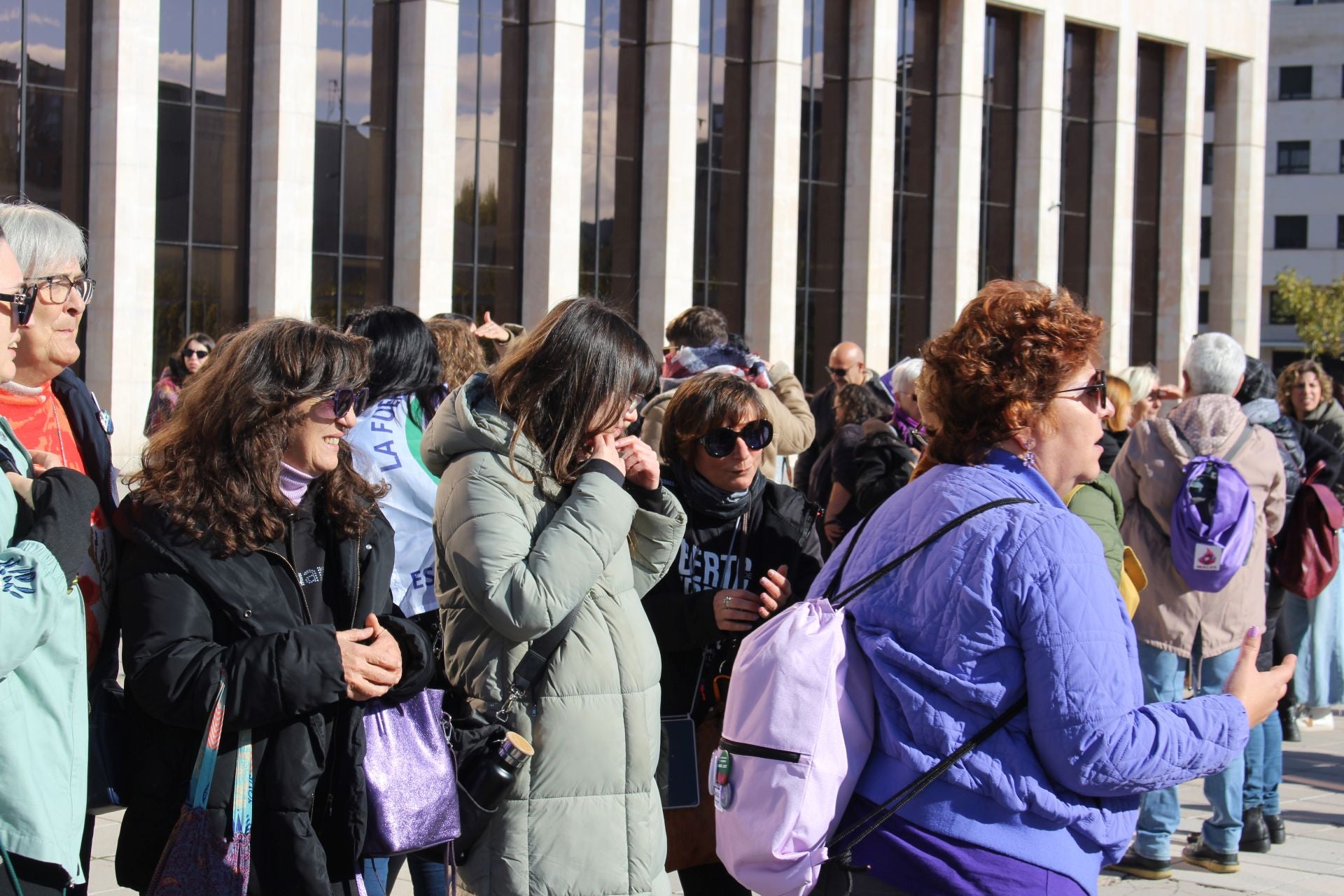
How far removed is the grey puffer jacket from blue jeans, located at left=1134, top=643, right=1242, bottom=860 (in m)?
3.26

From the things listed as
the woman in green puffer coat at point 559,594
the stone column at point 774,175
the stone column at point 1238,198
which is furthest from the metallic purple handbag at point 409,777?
the stone column at point 1238,198

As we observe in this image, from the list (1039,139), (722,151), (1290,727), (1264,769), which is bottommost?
(1290,727)

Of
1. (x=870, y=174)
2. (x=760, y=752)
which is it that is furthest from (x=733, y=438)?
(x=870, y=174)

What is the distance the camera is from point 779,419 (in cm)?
736

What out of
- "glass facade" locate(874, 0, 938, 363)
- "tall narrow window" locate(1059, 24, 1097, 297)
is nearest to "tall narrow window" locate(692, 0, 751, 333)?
"glass facade" locate(874, 0, 938, 363)

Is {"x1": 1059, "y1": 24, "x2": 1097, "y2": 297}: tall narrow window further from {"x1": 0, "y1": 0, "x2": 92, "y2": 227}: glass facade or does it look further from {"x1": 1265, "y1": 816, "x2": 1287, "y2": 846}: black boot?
{"x1": 1265, "y1": 816, "x2": 1287, "y2": 846}: black boot

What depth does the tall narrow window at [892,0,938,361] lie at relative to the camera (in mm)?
30516

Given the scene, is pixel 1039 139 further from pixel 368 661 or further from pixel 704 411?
pixel 368 661

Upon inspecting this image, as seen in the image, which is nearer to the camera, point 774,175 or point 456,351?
point 456,351

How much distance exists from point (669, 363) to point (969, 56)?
24.7m

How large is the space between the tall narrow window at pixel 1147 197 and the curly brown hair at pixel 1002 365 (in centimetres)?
3343

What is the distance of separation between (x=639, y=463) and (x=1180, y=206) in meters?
34.0

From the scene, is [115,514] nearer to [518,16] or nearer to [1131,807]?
[1131,807]

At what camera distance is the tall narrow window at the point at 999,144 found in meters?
31.9
